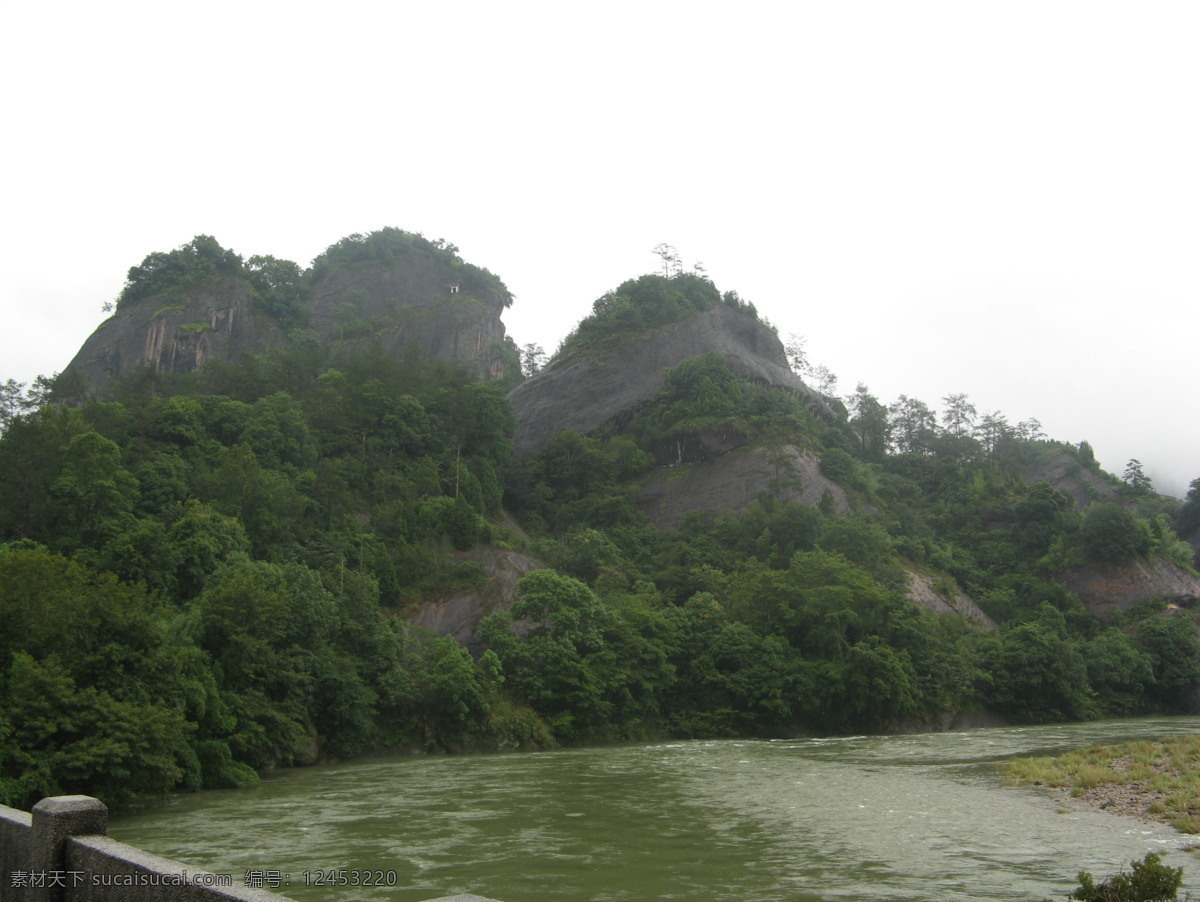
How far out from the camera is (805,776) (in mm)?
30594

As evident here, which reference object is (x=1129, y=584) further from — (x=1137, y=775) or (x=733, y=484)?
(x=1137, y=775)

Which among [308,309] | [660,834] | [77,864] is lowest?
[660,834]

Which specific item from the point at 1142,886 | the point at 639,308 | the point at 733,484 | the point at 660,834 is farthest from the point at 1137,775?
the point at 639,308

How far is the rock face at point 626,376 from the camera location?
3469 inches

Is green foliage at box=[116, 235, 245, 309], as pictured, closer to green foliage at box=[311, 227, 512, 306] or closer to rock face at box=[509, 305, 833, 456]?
green foliage at box=[311, 227, 512, 306]

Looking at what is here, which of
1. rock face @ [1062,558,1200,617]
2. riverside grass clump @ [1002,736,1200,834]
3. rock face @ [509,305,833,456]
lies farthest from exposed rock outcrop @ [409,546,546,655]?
rock face @ [1062,558,1200,617]

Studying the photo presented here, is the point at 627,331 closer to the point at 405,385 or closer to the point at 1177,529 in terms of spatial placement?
the point at 405,385

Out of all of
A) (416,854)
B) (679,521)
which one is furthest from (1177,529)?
(416,854)

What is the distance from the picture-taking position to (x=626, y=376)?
90.9 meters

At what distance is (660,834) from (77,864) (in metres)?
15.6

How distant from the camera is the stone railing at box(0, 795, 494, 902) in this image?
5.38 metres

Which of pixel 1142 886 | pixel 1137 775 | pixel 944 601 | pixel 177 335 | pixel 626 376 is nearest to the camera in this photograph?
pixel 1142 886

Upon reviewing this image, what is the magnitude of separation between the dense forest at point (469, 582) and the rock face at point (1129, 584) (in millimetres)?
1328

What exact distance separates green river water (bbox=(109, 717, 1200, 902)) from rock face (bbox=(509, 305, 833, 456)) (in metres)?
55.9
